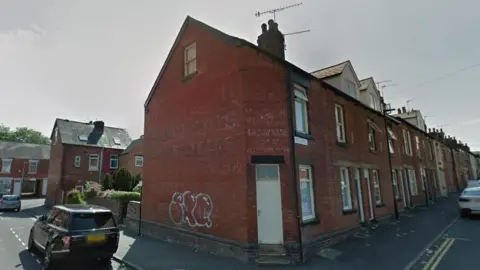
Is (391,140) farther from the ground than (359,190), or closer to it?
farther from the ground

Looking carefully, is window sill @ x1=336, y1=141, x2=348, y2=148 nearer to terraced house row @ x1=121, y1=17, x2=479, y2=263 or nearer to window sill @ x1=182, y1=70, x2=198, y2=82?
terraced house row @ x1=121, y1=17, x2=479, y2=263

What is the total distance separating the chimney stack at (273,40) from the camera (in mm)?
10926

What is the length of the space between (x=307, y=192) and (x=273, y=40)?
6.24m

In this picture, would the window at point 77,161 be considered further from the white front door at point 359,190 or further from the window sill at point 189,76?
the white front door at point 359,190

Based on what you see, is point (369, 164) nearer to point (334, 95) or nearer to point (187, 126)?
point (334, 95)

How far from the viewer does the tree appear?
71500 mm

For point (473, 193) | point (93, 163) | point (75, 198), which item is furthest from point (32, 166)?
point (473, 193)

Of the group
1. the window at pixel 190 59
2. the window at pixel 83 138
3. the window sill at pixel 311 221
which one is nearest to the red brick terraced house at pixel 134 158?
the window at pixel 83 138

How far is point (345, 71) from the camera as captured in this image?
15531mm

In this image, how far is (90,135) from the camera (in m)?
35.2

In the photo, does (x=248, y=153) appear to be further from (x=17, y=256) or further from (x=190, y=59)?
(x=17, y=256)

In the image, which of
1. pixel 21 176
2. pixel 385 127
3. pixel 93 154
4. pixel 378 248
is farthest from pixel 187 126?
pixel 21 176

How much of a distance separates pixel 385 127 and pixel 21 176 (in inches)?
1982

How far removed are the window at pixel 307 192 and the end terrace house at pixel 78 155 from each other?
2635cm
